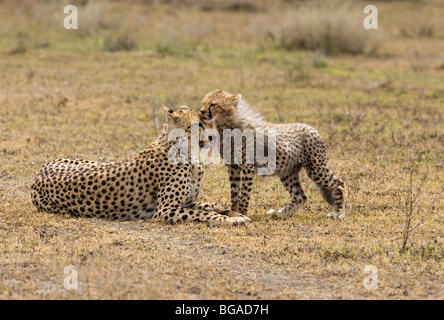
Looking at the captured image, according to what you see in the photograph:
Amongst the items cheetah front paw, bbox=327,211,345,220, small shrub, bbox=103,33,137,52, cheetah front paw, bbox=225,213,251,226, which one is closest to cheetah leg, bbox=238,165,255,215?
cheetah front paw, bbox=225,213,251,226

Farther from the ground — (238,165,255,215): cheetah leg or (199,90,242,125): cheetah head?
(199,90,242,125): cheetah head

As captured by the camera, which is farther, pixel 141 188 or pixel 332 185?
pixel 332 185

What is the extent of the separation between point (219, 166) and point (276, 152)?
240 cm

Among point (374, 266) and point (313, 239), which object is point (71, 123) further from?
point (374, 266)

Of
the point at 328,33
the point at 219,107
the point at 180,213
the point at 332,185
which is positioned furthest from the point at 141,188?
the point at 328,33

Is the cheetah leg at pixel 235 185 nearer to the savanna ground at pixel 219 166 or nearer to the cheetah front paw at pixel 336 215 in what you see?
the savanna ground at pixel 219 166

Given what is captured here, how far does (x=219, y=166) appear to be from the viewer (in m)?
9.33

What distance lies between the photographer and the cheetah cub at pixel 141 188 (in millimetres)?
6676

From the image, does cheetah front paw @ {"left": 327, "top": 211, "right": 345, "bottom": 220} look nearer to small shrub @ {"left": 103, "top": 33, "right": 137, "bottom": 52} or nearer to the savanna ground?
the savanna ground

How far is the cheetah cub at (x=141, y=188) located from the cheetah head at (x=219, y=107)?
17cm

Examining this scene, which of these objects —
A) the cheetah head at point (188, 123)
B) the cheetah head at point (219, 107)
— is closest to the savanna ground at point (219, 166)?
the cheetah head at point (188, 123)

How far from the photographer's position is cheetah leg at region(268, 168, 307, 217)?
286 inches

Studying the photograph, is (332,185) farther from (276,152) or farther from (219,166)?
(219,166)

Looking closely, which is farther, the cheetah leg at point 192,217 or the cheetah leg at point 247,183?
the cheetah leg at point 247,183
